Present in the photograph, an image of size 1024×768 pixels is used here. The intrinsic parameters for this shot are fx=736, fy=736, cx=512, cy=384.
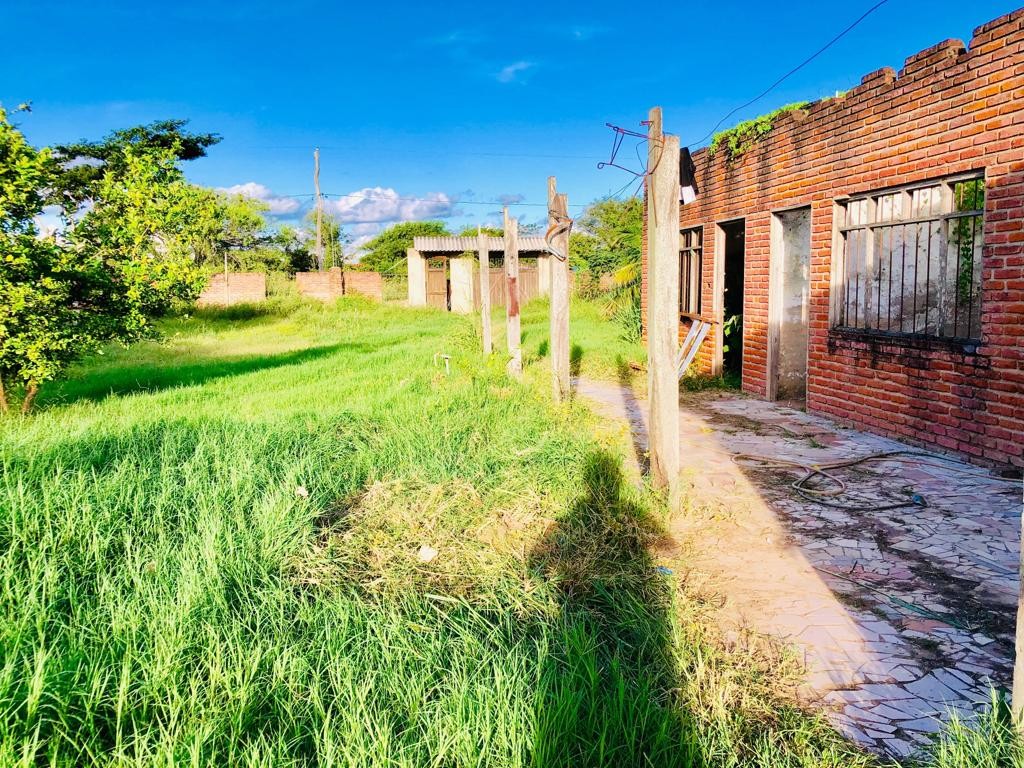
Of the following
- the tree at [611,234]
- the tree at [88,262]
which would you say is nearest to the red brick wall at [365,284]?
the tree at [611,234]

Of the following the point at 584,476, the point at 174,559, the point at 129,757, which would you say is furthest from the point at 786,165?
the point at 129,757

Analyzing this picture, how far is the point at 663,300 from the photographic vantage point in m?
4.73

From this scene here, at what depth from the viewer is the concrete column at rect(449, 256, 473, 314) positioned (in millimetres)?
26266

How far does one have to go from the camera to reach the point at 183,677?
2600mm

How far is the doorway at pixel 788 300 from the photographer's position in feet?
28.2

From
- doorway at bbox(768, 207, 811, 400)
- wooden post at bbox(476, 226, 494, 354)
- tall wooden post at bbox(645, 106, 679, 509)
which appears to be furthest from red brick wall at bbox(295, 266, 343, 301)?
tall wooden post at bbox(645, 106, 679, 509)

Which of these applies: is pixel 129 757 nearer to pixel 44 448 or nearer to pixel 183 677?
pixel 183 677

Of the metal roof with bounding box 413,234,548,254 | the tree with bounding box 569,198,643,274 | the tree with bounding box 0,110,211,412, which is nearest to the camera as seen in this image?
the tree with bounding box 0,110,211,412

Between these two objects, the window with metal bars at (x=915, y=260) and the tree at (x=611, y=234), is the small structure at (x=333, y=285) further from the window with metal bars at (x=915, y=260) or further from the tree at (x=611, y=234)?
the window with metal bars at (x=915, y=260)

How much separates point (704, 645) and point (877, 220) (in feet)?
17.8

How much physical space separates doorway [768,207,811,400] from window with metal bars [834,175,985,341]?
1.19 meters

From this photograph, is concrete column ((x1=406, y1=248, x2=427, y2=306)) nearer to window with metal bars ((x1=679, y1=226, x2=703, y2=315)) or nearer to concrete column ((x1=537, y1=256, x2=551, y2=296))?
concrete column ((x1=537, y1=256, x2=551, y2=296))

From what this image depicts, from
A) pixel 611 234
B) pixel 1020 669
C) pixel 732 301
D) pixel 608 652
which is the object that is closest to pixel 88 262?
pixel 608 652

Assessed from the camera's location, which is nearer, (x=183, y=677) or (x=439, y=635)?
(x=183, y=677)
